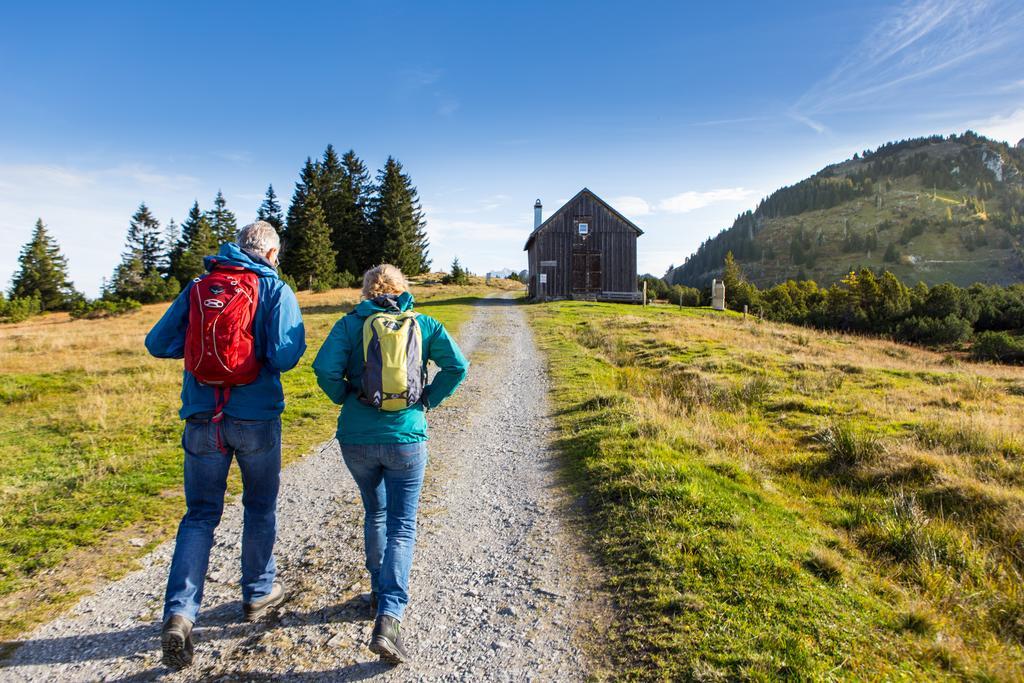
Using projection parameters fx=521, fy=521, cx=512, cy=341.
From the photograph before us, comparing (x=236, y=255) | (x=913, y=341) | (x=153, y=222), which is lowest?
(x=913, y=341)

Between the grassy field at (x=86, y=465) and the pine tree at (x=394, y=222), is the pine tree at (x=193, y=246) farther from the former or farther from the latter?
the grassy field at (x=86, y=465)

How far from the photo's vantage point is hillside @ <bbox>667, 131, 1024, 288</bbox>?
127938 mm

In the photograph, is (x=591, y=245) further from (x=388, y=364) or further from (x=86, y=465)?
(x=388, y=364)

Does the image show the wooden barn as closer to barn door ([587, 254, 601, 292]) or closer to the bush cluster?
barn door ([587, 254, 601, 292])

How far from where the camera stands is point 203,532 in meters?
3.46

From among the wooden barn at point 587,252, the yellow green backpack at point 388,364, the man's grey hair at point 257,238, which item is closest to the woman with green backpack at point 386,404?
the yellow green backpack at point 388,364

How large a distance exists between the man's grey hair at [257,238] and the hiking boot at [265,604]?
2.52m

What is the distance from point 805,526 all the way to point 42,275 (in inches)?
2648

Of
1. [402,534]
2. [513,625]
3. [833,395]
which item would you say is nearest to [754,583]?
[513,625]

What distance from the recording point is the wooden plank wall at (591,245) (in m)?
39.1

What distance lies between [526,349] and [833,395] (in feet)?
30.2

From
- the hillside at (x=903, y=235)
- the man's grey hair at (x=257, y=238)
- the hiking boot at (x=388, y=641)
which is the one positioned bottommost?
the hiking boot at (x=388, y=641)

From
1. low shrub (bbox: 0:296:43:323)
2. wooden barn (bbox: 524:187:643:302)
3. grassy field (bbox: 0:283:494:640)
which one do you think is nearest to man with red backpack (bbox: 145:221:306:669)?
grassy field (bbox: 0:283:494:640)

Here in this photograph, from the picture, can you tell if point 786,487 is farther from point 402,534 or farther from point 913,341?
point 913,341
